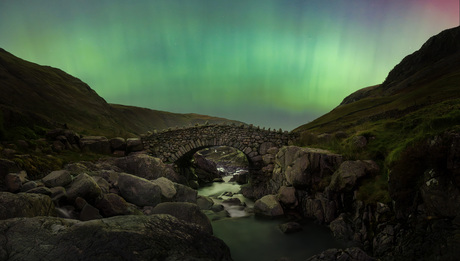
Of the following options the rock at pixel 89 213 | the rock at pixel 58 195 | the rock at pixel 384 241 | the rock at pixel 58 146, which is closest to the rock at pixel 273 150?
the rock at pixel 384 241

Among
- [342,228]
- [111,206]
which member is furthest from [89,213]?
[342,228]

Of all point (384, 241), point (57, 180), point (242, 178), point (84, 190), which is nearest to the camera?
point (384, 241)

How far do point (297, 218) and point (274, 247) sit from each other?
110 inches

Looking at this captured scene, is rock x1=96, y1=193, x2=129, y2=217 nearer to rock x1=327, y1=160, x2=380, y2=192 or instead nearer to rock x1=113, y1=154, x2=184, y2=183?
rock x1=113, y1=154, x2=184, y2=183

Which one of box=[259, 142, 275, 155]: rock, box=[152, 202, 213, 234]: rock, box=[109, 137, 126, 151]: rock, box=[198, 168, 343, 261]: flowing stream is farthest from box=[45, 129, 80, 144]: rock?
box=[259, 142, 275, 155]: rock

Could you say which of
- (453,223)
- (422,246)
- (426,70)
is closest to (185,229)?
(422,246)

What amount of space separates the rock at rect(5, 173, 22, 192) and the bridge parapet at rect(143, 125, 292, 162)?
1217cm

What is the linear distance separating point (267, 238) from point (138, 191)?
6464mm

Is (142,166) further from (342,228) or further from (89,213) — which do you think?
(342,228)

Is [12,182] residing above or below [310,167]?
below

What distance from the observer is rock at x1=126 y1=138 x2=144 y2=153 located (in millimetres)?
19828

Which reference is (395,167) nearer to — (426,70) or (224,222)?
(224,222)

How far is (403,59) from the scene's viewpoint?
91.9 m

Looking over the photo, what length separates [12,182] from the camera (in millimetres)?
8250
